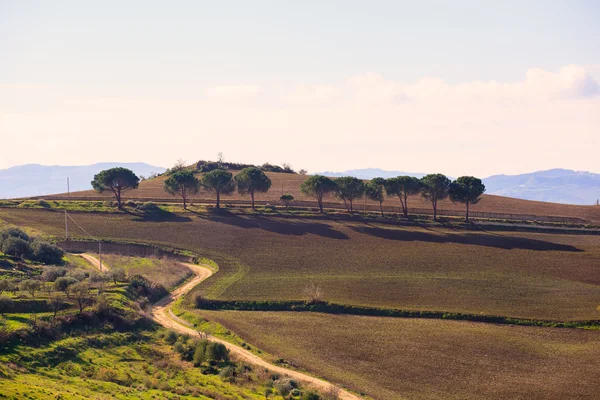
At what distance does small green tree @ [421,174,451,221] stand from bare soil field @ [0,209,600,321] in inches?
441

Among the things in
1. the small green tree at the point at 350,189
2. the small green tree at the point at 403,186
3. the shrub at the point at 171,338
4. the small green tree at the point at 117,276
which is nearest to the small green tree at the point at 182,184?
the small green tree at the point at 350,189

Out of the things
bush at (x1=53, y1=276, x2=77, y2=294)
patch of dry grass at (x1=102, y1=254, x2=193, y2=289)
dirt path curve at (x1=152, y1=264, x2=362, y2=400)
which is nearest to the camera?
dirt path curve at (x1=152, y1=264, x2=362, y2=400)

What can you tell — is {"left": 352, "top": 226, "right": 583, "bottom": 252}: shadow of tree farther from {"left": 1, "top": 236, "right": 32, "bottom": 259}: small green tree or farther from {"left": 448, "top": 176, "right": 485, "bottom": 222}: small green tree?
{"left": 1, "top": 236, "right": 32, "bottom": 259}: small green tree

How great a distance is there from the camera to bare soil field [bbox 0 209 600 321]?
3115 inches

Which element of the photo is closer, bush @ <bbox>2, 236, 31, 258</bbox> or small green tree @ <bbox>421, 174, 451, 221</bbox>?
bush @ <bbox>2, 236, 31, 258</bbox>

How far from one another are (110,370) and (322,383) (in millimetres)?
18443

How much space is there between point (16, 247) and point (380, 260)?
57.1m

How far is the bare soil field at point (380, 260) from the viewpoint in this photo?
7912cm

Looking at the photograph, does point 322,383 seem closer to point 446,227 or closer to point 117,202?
point 446,227

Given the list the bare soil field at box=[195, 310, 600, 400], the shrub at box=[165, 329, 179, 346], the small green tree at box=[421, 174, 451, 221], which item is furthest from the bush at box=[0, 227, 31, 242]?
the small green tree at box=[421, 174, 451, 221]

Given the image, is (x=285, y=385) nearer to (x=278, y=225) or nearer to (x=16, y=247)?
(x=16, y=247)

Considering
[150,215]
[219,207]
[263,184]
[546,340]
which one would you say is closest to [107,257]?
[150,215]

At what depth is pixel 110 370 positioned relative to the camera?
48438mm

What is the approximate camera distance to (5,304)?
182 ft
